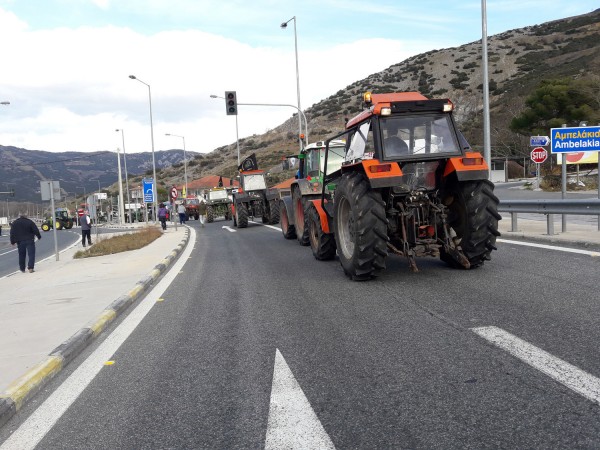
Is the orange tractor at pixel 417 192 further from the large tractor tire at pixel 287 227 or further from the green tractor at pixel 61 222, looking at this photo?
the green tractor at pixel 61 222

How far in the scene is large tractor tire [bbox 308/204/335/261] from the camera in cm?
1027

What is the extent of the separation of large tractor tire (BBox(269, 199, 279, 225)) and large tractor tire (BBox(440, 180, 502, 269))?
17.7 m

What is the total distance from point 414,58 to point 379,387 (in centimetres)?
10832

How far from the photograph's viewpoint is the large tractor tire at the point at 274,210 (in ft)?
83.4

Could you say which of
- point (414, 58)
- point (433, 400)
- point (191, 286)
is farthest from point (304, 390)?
point (414, 58)

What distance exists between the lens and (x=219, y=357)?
4840 millimetres

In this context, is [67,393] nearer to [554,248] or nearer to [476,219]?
[476,219]

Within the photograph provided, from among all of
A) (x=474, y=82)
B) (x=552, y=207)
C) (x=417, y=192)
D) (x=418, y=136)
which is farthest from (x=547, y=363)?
(x=474, y=82)

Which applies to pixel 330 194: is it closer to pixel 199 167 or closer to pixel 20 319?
pixel 20 319

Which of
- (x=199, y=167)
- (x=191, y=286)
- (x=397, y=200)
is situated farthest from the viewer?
(x=199, y=167)

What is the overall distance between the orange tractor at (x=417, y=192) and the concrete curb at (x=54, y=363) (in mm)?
3362

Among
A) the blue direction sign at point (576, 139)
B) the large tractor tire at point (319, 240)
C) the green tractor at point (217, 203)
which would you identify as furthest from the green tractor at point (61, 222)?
the blue direction sign at point (576, 139)

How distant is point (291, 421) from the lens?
3396mm

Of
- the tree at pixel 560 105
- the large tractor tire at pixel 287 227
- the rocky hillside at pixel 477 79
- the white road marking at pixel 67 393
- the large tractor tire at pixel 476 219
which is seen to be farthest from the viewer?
the rocky hillside at pixel 477 79
